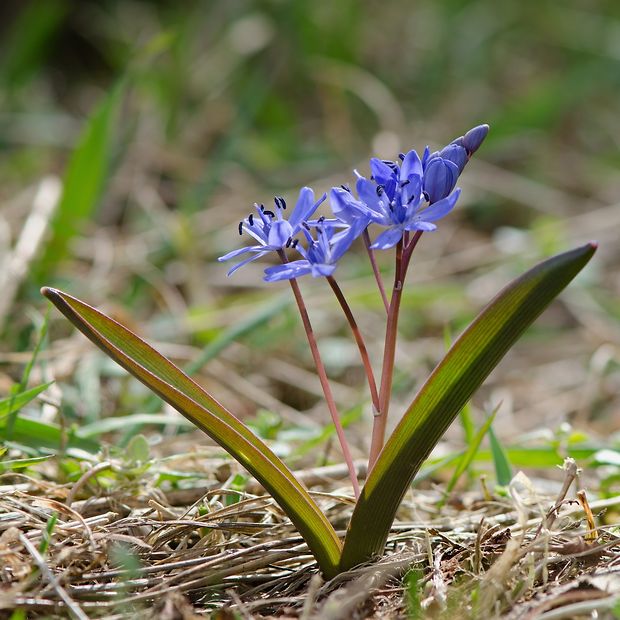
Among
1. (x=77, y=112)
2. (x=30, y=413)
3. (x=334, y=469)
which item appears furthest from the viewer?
(x=77, y=112)

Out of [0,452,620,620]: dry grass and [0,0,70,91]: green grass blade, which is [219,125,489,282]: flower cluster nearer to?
[0,452,620,620]: dry grass

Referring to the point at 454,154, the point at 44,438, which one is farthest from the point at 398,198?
the point at 44,438

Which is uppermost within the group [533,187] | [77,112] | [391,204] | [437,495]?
[77,112]

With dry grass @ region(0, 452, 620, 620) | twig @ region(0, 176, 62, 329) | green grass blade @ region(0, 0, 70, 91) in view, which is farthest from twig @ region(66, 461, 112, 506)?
green grass blade @ region(0, 0, 70, 91)

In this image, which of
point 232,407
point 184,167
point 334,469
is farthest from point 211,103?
point 334,469

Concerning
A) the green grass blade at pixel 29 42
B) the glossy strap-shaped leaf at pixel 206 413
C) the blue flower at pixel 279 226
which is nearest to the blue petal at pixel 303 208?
the blue flower at pixel 279 226

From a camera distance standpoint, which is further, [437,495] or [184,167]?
[184,167]

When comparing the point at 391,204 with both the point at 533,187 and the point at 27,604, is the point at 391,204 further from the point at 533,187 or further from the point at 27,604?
the point at 533,187
